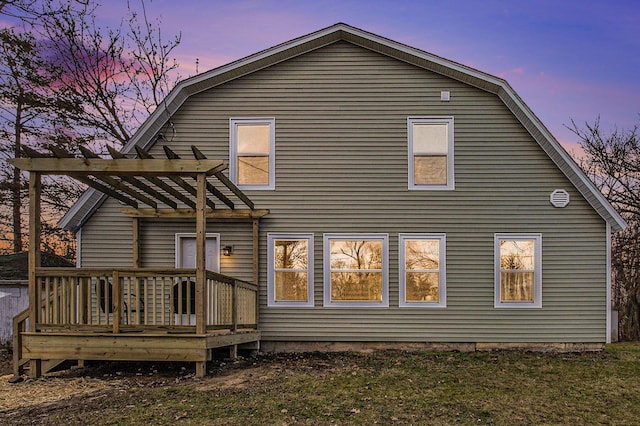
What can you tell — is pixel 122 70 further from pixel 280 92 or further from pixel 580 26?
pixel 580 26

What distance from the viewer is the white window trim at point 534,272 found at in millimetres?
10211

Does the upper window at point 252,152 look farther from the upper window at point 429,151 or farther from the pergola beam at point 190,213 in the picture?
the upper window at point 429,151

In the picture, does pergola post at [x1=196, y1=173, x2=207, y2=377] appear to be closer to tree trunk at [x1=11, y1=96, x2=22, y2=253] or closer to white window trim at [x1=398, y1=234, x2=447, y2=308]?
white window trim at [x1=398, y1=234, x2=447, y2=308]

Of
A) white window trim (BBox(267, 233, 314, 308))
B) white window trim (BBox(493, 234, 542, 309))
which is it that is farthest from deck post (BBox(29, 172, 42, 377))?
white window trim (BBox(493, 234, 542, 309))

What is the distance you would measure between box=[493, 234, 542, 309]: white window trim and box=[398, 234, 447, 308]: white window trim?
959 millimetres

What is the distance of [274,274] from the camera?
409 inches

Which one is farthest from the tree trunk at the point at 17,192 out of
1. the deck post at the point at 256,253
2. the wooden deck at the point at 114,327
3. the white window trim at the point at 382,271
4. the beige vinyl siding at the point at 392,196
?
the white window trim at the point at 382,271

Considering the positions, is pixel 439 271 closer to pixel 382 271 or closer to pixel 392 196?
pixel 382 271

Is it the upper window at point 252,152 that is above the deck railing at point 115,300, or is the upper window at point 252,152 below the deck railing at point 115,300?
above

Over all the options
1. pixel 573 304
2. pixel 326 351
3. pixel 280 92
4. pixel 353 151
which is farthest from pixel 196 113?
pixel 573 304

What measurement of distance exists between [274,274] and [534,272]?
492 centimetres

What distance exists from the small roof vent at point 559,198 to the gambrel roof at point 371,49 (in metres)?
0.25

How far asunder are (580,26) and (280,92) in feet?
27.0

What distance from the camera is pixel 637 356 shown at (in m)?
10.2
